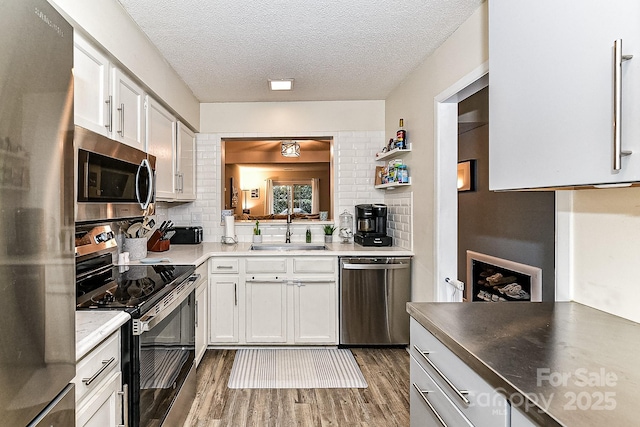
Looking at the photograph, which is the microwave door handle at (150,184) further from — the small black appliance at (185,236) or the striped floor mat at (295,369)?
the small black appliance at (185,236)

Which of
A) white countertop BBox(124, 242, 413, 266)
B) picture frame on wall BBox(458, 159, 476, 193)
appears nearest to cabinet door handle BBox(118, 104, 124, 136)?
white countertop BBox(124, 242, 413, 266)

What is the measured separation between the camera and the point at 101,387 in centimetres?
125

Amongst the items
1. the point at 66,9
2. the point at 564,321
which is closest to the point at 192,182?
the point at 66,9

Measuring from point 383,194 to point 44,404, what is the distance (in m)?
3.39

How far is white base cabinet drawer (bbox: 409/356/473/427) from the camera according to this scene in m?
1.10

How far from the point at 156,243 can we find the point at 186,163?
33.1 inches

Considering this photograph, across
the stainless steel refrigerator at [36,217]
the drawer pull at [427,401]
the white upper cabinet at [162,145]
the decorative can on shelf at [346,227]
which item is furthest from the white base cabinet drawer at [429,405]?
the decorative can on shelf at [346,227]

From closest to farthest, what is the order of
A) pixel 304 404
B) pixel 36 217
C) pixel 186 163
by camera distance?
pixel 36 217, pixel 304 404, pixel 186 163

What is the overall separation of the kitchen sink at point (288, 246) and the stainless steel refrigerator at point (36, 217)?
2.74 metres

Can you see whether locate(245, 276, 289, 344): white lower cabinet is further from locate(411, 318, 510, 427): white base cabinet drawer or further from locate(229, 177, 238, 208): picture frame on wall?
locate(229, 177, 238, 208): picture frame on wall

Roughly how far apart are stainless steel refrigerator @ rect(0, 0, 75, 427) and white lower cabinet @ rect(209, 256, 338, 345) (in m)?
2.24

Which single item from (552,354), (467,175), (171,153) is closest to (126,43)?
(171,153)

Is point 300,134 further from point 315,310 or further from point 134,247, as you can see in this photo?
point 134,247

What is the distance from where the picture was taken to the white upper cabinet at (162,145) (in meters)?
2.58
